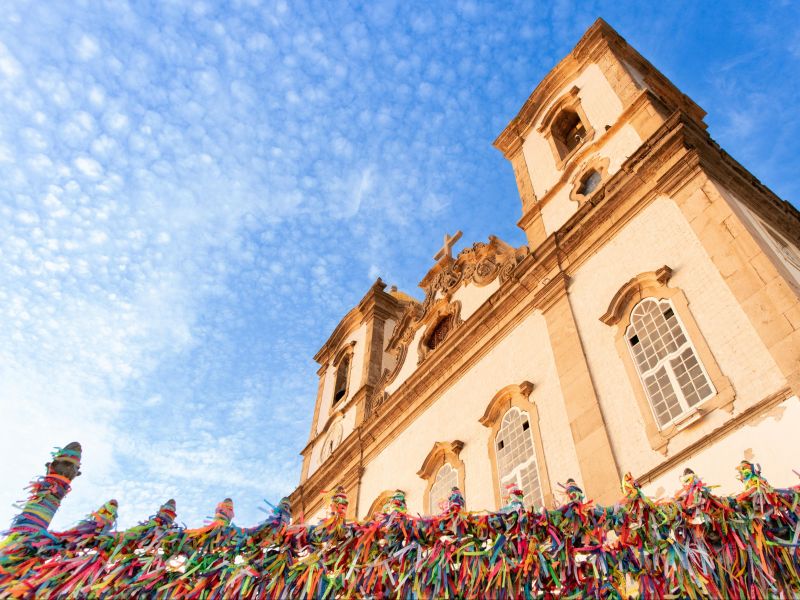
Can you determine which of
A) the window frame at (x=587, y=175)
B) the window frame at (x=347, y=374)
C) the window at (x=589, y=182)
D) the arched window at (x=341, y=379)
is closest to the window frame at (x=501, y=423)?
the window frame at (x=587, y=175)

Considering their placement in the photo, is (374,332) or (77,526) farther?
(374,332)

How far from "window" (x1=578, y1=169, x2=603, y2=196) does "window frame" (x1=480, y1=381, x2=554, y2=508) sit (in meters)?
4.76

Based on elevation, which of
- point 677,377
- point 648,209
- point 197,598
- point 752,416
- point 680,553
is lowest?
point 197,598

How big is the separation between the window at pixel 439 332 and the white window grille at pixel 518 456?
4820 mm

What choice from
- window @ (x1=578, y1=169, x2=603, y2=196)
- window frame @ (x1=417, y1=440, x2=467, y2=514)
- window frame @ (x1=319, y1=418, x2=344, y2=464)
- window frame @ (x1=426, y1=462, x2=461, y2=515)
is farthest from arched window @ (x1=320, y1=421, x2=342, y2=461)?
window @ (x1=578, y1=169, x2=603, y2=196)

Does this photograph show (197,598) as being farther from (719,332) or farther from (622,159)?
(622,159)

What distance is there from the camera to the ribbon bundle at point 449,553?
5.17 metres

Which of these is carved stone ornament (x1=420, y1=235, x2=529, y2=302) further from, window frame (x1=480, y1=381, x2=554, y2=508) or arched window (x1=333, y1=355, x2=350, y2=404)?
arched window (x1=333, y1=355, x2=350, y2=404)

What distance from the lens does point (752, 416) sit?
25.0ft

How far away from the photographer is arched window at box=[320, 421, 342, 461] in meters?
18.8

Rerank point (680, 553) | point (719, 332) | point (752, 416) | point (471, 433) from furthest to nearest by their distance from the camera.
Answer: point (471, 433)
point (719, 332)
point (752, 416)
point (680, 553)

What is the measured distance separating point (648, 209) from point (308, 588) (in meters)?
8.71

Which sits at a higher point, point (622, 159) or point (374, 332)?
point (374, 332)

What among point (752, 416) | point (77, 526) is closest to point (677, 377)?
point (752, 416)
